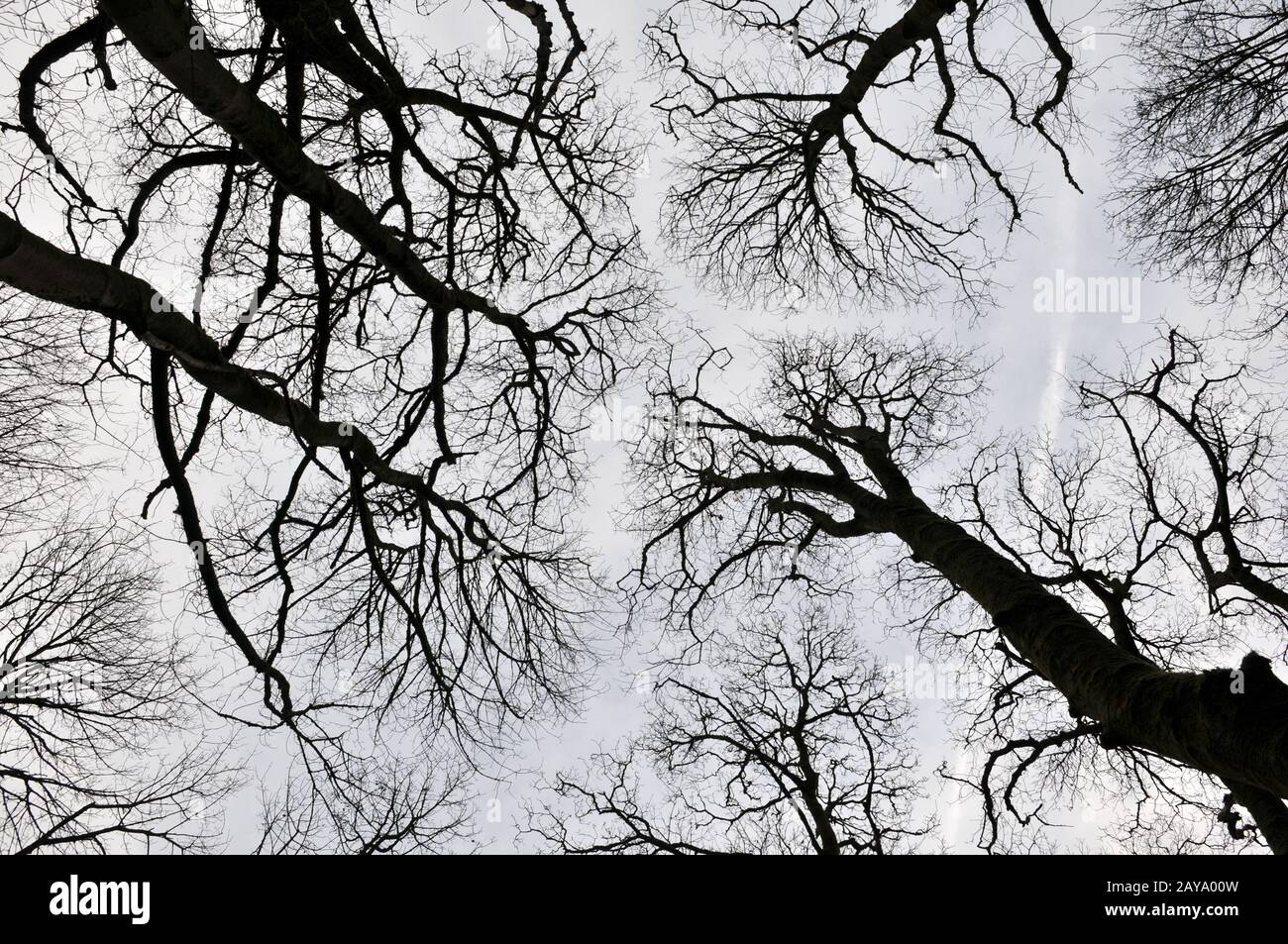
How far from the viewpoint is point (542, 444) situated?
20.8 feet

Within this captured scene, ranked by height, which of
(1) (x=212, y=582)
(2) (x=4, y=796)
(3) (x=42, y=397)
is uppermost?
(3) (x=42, y=397)

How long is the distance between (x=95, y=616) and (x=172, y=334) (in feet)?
22.7

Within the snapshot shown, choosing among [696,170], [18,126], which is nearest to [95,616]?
[18,126]

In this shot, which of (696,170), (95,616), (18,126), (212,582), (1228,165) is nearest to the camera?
(212,582)

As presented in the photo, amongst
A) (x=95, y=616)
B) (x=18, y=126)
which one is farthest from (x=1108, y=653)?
(x=95, y=616)

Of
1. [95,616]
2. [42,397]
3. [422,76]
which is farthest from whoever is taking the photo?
[95,616]

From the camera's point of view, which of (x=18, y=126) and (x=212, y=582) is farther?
(x=18, y=126)

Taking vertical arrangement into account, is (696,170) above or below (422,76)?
above

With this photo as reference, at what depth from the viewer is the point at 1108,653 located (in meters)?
3.90

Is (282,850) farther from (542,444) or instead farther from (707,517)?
(707,517)

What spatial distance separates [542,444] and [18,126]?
13.4 feet

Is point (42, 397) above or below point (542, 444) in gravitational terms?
above
